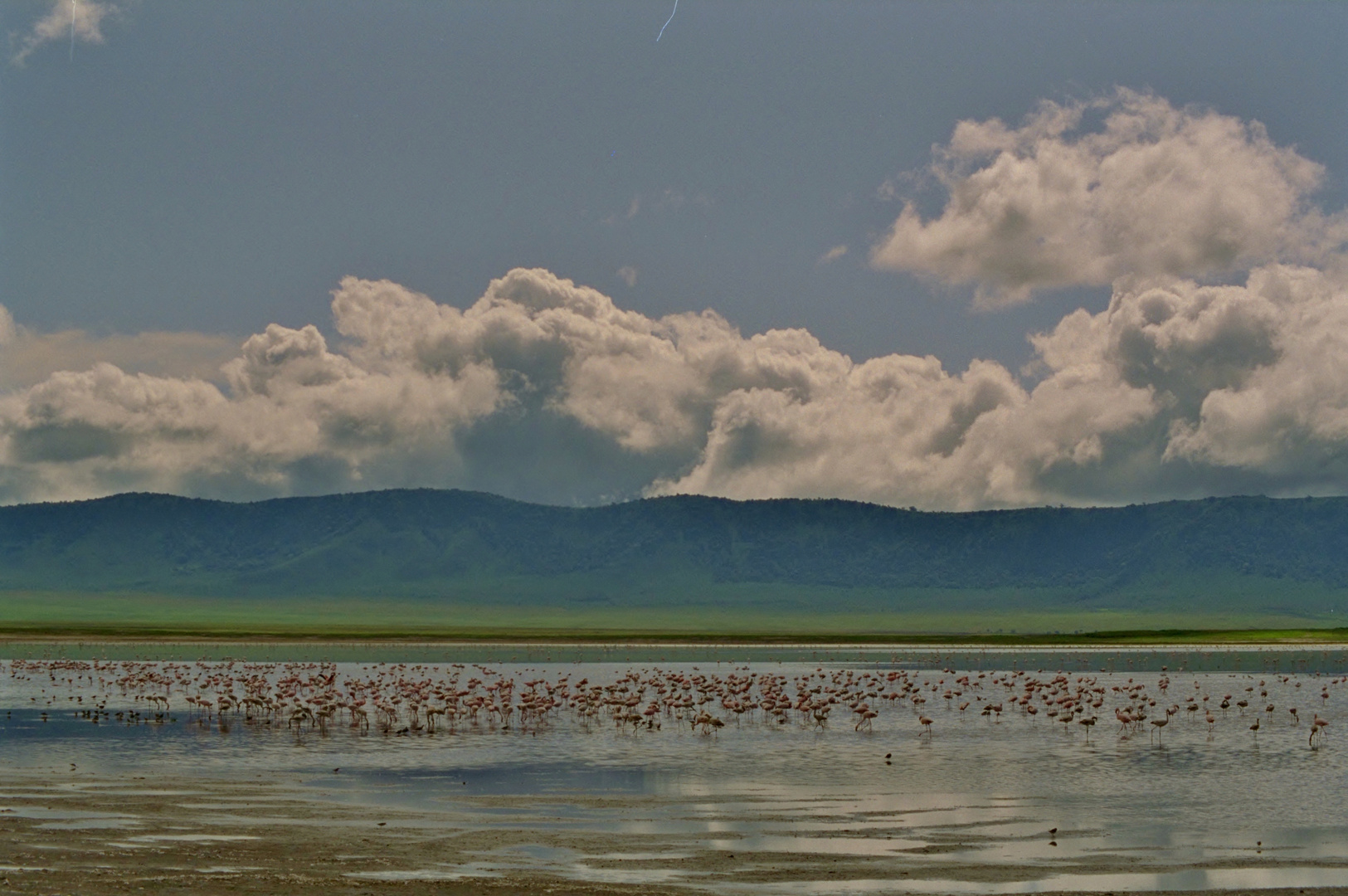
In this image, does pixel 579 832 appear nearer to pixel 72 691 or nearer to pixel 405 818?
pixel 405 818

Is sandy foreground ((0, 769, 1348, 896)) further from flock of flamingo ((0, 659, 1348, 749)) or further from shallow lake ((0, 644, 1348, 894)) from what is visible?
flock of flamingo ((0, 659, 1348, 749))

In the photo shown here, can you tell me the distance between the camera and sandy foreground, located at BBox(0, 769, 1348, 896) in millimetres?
→ 20969

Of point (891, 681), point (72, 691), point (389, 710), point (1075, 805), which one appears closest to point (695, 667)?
point (891, 681)

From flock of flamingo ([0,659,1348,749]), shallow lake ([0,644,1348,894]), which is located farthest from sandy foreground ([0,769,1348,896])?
flock of flamingo ([0,659,1348,749])

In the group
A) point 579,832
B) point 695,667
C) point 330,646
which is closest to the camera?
point 579,832

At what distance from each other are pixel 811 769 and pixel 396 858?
15675 millimetres

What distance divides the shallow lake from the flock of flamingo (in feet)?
0.95

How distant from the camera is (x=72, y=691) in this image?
6594 centimetres

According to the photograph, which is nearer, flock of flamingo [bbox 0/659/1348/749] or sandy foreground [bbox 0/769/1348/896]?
sandy foreground [bbox 0/769/1348/896]

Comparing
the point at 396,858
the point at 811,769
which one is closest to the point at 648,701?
the point at 811,769

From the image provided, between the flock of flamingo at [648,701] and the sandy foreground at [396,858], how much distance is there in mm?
18898

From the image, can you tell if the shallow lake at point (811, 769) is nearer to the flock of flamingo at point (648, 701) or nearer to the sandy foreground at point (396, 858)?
the sandy foreground at point (396, 858)

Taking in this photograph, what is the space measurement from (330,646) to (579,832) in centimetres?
11206

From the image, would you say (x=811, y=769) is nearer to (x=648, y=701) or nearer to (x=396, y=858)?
(x=396, y=858)
